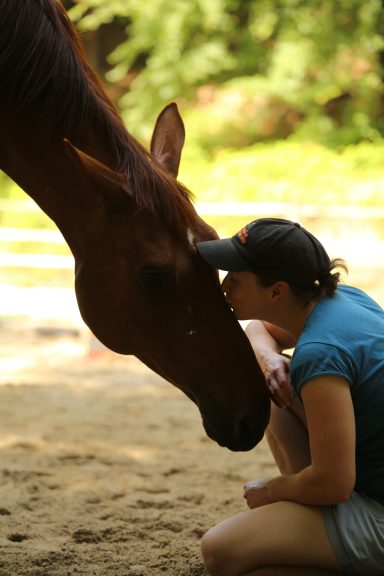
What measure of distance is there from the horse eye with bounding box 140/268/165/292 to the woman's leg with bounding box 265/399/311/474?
1.73 feet

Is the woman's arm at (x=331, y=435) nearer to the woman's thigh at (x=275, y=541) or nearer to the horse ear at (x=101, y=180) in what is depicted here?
the woman's thigh at (x=275, y=541)

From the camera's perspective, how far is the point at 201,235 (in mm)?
2357

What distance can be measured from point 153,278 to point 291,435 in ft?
2.07

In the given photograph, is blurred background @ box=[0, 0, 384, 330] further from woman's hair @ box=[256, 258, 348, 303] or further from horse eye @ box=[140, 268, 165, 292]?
woman's hair @ box=[256, 258, 348, 303]

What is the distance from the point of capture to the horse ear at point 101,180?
2.23 metres

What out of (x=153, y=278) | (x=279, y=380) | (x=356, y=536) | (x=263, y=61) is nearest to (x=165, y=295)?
(x=153, y=278)

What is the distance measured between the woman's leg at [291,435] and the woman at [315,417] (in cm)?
20

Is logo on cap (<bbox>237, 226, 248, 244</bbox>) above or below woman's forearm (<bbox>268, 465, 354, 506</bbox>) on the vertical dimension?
above

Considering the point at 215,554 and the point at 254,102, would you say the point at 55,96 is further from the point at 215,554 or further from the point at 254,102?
the point at 254,102

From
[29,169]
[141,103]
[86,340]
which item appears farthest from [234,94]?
[29,169]

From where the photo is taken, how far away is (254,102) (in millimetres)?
12281

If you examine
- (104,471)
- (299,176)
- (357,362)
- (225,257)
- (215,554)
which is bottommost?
(104,471)

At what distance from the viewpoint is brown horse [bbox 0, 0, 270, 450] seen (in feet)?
7.47

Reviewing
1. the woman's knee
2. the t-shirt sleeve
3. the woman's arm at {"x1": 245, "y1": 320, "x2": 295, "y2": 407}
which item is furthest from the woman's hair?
the woman's knee
